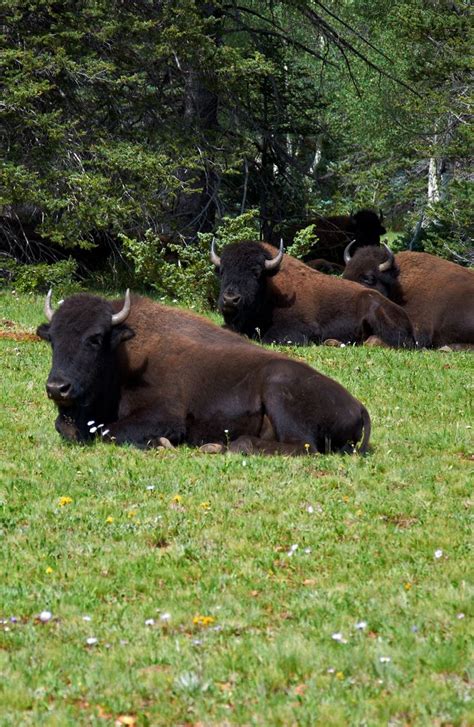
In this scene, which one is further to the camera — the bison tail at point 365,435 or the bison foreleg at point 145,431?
the bison foreleg at point 145,431

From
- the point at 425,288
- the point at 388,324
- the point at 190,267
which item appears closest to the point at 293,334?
the point at 388,324

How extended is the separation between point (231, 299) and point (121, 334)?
19.7 ft

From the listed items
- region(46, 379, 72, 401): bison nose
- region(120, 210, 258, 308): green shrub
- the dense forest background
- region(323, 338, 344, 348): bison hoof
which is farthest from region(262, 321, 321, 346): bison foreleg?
region(46, 379, 72, 401): bison nose

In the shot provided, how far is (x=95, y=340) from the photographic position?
1081 centimetres

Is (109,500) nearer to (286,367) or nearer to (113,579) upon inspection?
(113,579)

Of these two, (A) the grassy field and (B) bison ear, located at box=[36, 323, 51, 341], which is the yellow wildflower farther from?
(B) bison ear, located at box=[36, 323, 51, 341]

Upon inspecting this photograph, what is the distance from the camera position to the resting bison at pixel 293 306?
57.2ft

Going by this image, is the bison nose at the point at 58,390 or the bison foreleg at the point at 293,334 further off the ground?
the bison nose at the point at 58,390

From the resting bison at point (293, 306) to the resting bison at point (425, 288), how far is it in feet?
3.29

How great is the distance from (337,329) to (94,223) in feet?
18.0

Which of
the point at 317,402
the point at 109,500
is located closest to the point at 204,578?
the point at 109,500

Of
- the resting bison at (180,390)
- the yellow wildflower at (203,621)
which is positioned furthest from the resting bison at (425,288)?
the yellow wildflower at (203,621)

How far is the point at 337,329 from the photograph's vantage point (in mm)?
17922

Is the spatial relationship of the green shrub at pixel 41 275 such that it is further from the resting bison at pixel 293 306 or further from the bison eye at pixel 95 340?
the bison eye at pixel 95 340
